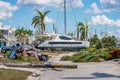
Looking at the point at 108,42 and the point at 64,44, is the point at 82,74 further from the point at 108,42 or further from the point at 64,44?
the point at 108,42

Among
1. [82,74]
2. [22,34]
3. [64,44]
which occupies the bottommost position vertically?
[82,74]

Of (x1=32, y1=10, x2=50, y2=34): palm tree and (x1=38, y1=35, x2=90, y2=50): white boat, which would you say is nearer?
(x1=38, y1=35, x2=90, y2=50): white boat

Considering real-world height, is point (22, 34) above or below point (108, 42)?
above

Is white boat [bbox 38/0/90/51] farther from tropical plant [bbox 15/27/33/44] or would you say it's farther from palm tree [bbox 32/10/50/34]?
tropical plant [bbox 15/27/33/44]

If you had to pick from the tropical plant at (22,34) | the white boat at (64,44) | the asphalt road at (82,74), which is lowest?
the asphalt road at (82,74)

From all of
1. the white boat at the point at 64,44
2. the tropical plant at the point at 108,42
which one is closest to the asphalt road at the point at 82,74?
the white boat at the point at 64,44

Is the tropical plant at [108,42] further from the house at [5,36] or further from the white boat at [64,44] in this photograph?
the house at [5,36]

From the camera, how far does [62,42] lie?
218ft

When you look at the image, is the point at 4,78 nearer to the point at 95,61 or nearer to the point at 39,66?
the point at 39,66

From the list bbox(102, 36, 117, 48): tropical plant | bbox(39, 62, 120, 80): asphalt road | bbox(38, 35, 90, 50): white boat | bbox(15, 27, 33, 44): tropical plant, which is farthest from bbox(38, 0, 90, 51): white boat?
bbox(15, 27, 33, 44): tropical plant

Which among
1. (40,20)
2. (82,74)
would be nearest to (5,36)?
(40,20)

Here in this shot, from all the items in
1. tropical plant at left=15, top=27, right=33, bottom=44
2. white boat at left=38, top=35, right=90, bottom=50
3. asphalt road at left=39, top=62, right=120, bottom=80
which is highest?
tropical plant at left=15, top=27, right=33, bottom=44

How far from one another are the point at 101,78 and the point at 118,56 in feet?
53.7

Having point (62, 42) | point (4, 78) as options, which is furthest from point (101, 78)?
point (62, 42)
